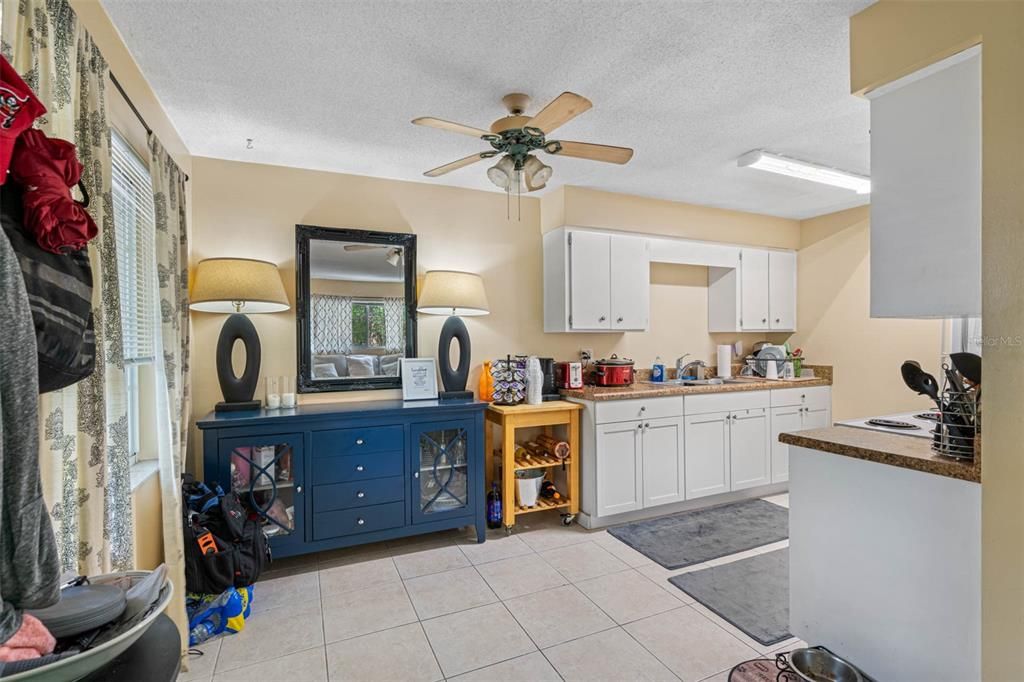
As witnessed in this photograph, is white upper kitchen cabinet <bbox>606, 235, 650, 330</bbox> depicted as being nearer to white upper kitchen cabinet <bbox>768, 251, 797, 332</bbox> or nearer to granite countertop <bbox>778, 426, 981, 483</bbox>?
white upper kitchen cabinet <bbox>768, 251, 797, 332</bbox>

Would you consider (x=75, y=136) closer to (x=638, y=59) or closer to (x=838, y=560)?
(x=638, y=59)

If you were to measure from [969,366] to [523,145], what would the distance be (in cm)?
200

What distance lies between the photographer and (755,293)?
185 inches

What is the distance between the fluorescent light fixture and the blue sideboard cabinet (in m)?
2.44

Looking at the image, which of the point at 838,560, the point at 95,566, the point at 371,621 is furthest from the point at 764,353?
the point at 95,566

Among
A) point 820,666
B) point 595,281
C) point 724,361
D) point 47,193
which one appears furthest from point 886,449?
point 724,361

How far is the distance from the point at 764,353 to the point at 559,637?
11.7ft

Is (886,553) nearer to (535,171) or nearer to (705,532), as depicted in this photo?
(705,532)

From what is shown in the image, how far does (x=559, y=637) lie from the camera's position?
7.50 feet

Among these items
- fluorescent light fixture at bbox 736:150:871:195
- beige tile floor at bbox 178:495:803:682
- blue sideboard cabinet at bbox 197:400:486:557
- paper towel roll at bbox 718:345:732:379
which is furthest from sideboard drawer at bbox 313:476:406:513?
paper towel roll at bbox 718:345:732:379

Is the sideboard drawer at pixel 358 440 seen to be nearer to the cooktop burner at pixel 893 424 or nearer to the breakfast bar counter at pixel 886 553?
the breakfast bar counter at pixel 886 553

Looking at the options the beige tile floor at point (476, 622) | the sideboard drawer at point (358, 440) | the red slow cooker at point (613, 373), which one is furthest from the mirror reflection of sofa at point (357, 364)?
the red slow cooker at point (613, 373)

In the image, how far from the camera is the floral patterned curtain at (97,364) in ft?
3.77

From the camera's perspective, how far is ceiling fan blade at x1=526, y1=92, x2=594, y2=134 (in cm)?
187
